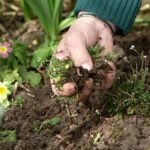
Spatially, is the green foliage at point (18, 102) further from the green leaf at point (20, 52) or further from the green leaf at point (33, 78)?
the green leaf at point (20, 52)

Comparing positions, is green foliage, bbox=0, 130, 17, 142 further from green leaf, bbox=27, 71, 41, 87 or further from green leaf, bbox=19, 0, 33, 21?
green leaf, bbox=19, 0, 33, 21

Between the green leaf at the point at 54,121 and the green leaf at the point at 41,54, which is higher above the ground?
the green leaf at the point at 54,121

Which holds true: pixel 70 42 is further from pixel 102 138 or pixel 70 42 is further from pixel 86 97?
pixel 102 138

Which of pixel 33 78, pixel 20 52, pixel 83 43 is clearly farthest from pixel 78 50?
pixel 20 52

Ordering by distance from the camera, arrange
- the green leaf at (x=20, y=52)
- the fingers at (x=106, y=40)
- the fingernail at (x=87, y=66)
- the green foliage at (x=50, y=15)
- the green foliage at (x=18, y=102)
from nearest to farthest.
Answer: the fingernail at (x=87, y=66), the fingers at (x=106, y=40), the green foliage at (x=18, y=102), the green leaf at (x=20, y=52), the green foliage at (x=50, y=15)

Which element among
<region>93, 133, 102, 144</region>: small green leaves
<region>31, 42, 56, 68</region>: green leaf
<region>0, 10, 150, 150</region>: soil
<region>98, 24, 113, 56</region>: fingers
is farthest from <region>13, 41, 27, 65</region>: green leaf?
<region>93, 133, 102, 144</region>: small green leaves

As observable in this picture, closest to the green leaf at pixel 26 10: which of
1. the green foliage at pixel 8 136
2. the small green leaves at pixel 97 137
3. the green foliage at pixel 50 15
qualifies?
the green foliage at pixel 50 15

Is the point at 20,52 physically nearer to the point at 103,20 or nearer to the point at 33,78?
the point at 33,78
